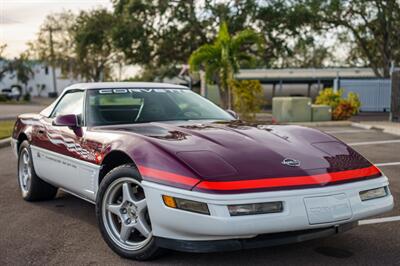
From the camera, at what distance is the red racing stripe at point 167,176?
3377mm

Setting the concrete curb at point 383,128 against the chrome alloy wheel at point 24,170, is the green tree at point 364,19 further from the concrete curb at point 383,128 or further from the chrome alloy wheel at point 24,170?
the chrome alloy wheel at point 24,170

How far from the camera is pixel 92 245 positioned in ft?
13.9

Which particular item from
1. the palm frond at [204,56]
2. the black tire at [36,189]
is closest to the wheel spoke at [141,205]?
the black tire at [36,189]

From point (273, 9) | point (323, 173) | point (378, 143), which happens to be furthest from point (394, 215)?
point (273, 9)

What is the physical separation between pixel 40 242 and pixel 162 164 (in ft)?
5.01

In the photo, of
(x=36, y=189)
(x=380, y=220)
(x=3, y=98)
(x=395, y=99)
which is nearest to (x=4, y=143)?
(x=36, y=189)

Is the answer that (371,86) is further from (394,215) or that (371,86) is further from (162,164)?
(162,164)

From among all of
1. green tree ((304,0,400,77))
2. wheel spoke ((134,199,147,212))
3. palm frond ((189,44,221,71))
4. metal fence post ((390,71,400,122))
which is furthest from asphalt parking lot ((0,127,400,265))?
green tree ((304,0,400,77))

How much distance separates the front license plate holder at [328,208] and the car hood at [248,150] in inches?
8.6

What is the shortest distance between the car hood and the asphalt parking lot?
0.71 meters

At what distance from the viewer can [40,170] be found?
5578mm

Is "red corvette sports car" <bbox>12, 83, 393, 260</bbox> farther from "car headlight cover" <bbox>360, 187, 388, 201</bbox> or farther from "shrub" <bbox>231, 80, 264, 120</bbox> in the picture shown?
"shrub" <bbox>231, 80, 264, 120</bbox>

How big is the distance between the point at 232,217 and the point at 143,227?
80 cm

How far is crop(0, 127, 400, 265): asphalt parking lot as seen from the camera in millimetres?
3812
